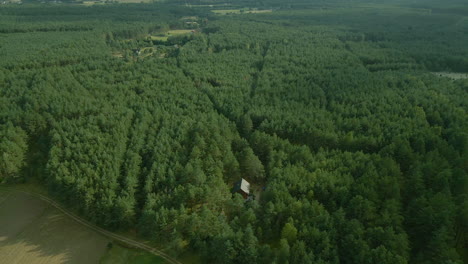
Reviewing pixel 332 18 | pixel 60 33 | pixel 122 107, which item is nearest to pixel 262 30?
pixel 332 18

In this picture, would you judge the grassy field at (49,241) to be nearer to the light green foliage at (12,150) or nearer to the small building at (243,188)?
the light green foliage at (12,150)

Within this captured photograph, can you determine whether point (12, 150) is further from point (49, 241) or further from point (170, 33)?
point (170, 33)

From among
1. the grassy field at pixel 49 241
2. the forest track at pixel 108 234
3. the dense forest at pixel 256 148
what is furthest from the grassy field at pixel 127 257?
the dense forest at pixel 256 148

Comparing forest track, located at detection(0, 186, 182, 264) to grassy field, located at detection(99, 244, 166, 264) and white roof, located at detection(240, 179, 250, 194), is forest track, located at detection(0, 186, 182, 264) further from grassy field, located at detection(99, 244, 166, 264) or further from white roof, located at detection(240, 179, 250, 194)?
white roof, located at detection(240, 179, 250, 194)

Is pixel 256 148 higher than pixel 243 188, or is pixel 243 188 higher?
pixel 256 148

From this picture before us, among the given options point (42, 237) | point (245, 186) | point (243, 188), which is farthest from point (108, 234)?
point (245, 186)

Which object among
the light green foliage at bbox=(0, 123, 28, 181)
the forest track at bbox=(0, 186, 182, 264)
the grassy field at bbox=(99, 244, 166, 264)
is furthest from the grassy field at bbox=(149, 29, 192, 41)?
the grassy field at bbox=(99, 244, 166, 264)

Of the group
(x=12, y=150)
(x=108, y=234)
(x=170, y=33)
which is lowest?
(x=108, y=234)
